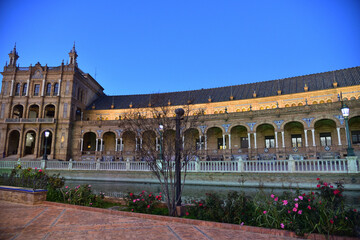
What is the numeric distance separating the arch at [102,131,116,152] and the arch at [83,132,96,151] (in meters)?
2.49

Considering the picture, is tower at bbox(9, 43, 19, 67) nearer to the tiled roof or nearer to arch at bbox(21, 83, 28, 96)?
arch at bbox(21, 83, 28, 96)

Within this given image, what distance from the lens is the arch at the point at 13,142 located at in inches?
1580

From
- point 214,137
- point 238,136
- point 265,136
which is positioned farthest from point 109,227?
point 265,136

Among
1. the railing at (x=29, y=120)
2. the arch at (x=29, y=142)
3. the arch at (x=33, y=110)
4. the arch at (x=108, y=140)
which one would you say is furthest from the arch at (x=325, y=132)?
the arch at (x=33, y=110)

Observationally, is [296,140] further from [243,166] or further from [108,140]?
[108,140]

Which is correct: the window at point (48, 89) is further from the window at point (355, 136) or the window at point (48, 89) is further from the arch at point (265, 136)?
the window at point (355, 136)

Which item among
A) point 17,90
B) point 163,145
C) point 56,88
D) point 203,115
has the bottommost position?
point 163,145

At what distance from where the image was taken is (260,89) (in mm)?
40094

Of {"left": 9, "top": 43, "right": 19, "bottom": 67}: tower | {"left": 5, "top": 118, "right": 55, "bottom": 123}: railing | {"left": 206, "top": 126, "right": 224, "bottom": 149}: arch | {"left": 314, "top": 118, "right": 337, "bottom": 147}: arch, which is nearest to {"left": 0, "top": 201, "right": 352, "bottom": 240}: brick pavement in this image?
{"left": 314, "top": 118, "right": 337, "bottom": 147}: arch

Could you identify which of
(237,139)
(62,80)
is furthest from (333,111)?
(62,80)

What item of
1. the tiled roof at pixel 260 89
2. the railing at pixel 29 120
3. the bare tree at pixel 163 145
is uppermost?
the tiled roof at pixel 260 89

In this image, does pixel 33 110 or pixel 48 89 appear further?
pixel 33 110

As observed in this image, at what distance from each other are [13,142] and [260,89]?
146ft

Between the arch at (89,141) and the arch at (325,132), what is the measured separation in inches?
1439
